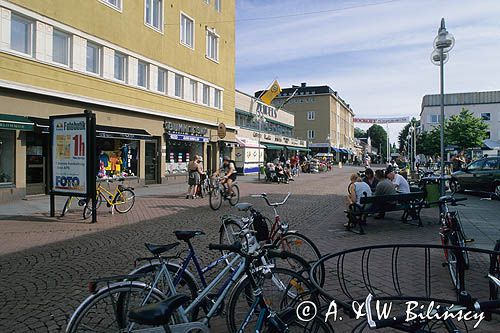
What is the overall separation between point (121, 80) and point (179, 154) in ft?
21.0

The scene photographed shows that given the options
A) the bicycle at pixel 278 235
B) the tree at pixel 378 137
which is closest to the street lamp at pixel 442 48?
the bicycle at pixel 278 235

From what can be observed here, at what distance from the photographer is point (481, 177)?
15.5 metres

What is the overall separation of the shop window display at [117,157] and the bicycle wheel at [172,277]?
14672mm

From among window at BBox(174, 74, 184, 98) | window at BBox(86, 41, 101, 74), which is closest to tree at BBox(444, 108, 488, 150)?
window at BBox(174, 74, 184, 98)

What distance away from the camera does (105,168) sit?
17.5 metres

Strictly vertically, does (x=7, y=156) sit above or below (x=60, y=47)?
below

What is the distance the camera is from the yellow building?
1314 centimetres

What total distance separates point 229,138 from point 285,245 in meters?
24.5

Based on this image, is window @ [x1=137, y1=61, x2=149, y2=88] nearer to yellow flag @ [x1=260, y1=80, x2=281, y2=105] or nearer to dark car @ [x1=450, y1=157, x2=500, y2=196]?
dark car @ [x1=450, y1=157, x2=500, y2=196]

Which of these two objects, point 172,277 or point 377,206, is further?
point 377,206

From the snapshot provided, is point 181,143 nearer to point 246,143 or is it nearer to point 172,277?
point 246,143

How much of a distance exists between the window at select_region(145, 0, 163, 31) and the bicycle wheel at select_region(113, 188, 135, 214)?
1214 centimetres

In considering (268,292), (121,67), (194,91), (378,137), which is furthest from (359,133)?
(268,292)

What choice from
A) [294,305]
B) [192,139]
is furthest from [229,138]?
[294,305]
